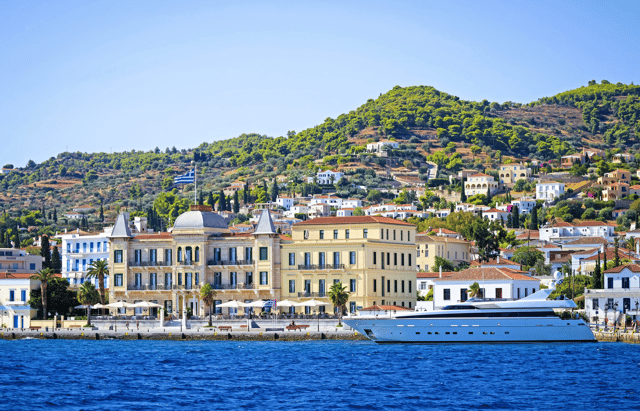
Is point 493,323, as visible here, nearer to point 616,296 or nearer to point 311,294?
point 616,296

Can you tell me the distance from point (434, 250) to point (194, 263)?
41864 millimetres

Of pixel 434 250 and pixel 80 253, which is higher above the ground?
pixel 434 250

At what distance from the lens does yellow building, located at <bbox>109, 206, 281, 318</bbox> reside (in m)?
88.8

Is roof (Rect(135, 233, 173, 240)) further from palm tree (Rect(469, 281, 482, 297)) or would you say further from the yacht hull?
palm tree (Rect(469, 281, 482, 297))

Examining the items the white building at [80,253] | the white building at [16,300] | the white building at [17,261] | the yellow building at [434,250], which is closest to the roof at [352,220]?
the white building at [16,300]

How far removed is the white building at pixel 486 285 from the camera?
87.9 meters

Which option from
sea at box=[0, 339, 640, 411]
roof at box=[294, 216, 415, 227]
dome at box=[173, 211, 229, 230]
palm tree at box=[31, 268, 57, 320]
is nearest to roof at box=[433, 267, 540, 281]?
roof at box=[294, 216, 415, 227]

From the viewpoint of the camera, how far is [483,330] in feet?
236

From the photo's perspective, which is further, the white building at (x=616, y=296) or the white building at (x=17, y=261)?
the white building at (x=17, y=261)

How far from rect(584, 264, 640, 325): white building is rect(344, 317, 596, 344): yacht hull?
36.5 ft

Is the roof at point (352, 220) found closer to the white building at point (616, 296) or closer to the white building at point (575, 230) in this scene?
the white building at point (616, 296)

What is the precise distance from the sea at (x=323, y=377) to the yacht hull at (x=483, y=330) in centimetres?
88

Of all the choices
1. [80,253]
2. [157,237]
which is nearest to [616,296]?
[157,237]

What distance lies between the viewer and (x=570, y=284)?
335 ft
